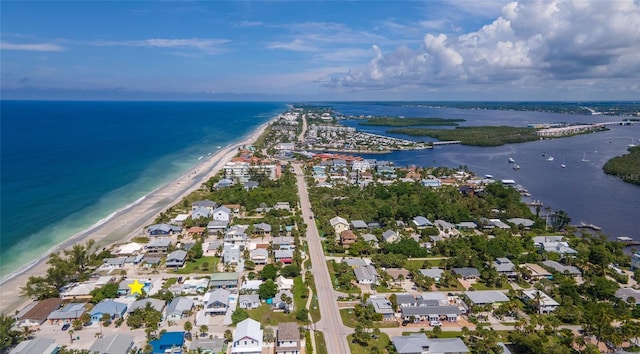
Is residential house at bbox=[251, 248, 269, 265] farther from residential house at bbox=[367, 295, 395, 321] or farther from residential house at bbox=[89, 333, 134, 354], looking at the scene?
residential house at bbox=[89, 333, 134, 354]

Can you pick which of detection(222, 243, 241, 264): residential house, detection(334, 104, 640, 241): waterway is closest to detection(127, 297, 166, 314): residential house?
detection(222, 243, 241, 264): residential house

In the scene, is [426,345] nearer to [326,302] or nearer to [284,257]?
[326,302]

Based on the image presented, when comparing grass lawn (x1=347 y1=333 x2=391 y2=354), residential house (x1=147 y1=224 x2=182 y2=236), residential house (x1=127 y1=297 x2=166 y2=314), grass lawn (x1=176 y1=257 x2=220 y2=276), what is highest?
residential house (x1=147 y1=224 x2=182 y2=236)

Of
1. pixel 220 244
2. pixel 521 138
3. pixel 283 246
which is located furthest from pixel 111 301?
Answer: pixel 521 138

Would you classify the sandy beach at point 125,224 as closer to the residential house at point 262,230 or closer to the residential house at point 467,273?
the residential house at point 262,230

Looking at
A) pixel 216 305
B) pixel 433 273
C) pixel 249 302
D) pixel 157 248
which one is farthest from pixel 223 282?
pixel 433 273

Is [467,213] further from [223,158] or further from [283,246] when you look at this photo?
[223,158]
